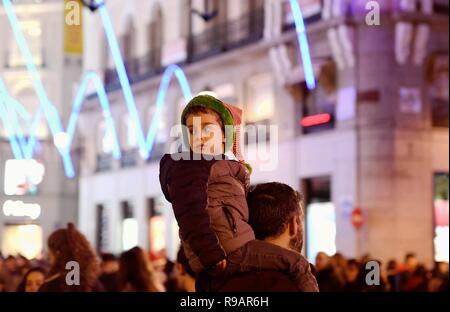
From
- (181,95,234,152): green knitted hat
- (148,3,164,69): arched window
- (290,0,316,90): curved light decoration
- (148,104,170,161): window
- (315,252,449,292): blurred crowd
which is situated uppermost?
(148,3,164,69): arched window

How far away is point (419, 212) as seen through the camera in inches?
912

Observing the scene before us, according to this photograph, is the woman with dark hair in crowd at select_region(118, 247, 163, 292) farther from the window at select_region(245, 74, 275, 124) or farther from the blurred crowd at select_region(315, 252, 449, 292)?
the window at select_region(245, 74, 275, 124)

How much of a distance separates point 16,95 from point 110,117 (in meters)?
7.58

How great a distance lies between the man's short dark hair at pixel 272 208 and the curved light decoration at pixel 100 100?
20.6 metres

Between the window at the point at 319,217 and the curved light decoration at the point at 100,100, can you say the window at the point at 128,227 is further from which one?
the window at the point at 319,217

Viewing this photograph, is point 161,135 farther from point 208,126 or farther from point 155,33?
point 208,126

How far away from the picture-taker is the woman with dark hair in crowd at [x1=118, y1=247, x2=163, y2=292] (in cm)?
746

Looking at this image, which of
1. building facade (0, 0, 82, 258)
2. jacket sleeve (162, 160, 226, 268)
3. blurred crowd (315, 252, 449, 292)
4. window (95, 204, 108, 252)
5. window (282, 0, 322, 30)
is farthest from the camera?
building facade (0, 0, 82, 258)

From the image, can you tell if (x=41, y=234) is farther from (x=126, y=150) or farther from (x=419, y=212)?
(x=419, y=212)

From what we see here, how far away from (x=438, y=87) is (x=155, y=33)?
13.1 metres

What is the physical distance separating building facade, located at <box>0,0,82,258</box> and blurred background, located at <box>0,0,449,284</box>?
1626 millimetres
